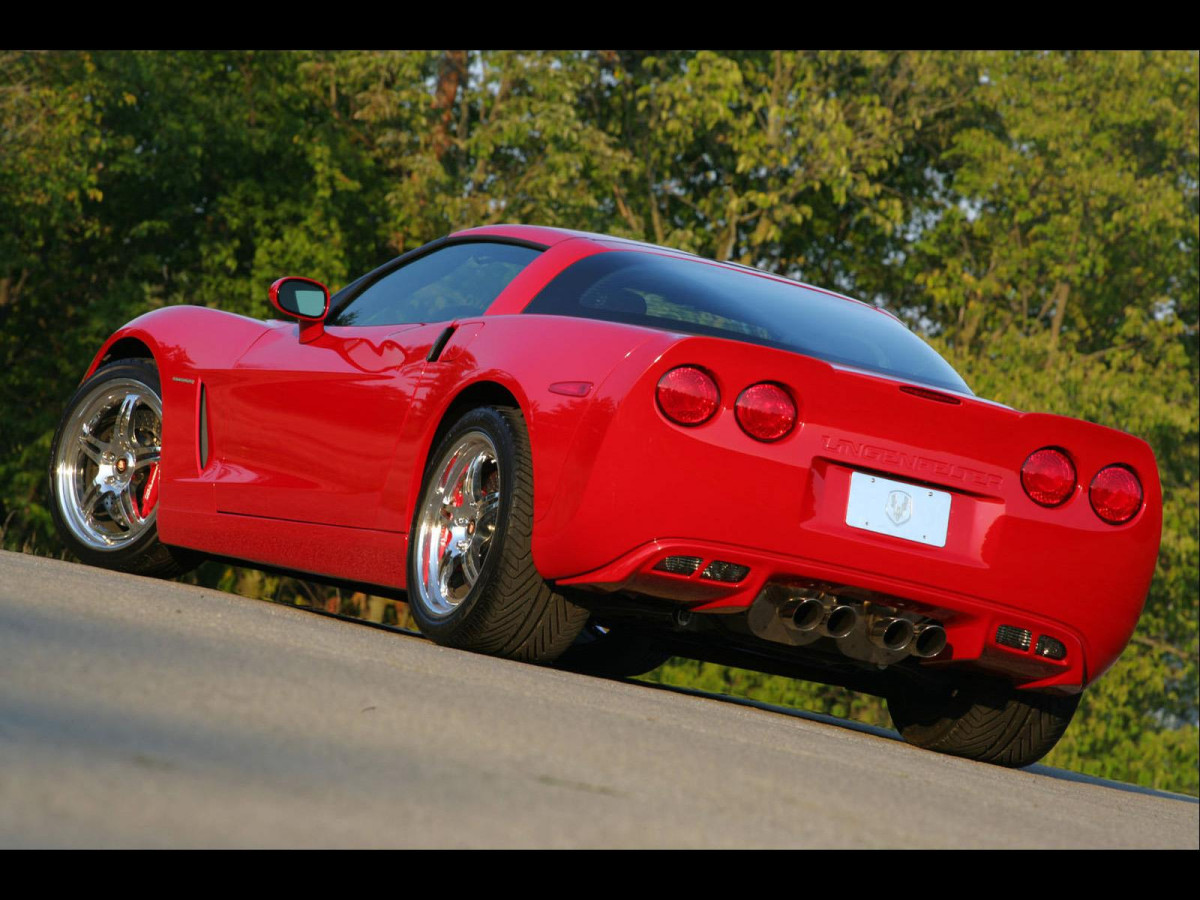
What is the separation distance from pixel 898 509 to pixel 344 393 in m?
2.14

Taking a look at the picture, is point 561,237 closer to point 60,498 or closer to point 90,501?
point 90,501

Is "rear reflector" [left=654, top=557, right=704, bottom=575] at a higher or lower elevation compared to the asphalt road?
higher

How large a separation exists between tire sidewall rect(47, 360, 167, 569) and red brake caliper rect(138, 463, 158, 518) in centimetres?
15

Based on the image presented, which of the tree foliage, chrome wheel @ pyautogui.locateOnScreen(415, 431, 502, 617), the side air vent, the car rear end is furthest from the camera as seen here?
the tree foliage

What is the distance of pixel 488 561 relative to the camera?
17.0ft

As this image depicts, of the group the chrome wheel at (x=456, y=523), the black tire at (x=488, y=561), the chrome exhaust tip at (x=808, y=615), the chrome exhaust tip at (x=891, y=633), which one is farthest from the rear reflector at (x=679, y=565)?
the chrome wheel at (x=456, y=523)

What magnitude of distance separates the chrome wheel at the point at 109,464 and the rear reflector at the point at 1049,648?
3680mm

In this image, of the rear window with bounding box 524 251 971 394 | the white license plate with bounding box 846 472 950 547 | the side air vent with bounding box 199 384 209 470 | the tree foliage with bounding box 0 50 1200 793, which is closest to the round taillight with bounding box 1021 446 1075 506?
the white license plate with bounding box 846 472 950 547

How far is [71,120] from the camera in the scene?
23812 mm

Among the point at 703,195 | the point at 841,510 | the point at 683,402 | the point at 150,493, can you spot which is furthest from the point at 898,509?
the point at 703,195

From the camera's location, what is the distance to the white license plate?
4906mm

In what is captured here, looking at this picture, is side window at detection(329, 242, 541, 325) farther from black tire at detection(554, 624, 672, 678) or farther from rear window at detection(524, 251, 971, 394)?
black tire at detection(554, 624, 672, 678)

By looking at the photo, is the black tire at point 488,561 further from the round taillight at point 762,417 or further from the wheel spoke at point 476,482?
the round taillight at point 762,417
